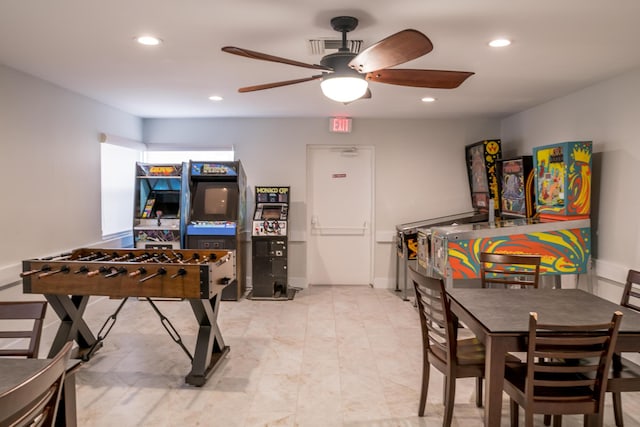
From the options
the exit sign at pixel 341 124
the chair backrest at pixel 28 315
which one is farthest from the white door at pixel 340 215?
the chair backrest at pixel 28 315

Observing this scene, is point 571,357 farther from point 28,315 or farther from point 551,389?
point 28,315

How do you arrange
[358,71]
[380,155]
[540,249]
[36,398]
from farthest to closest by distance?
[380,155]
[540,249]
[358,71]
[36,398]

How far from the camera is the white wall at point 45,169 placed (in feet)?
12.0

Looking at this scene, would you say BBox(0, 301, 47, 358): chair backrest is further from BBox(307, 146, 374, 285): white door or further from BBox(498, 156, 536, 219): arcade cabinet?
BBox(498, 156, 536, 219): arcade cabinet

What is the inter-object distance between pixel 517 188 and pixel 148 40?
3985 millimetres

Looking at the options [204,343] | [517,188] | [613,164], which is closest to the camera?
[204,343]

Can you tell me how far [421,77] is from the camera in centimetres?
261

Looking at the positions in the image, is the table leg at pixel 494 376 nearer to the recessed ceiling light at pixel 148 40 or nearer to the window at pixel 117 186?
the recessed ceiling light at pixel 148 40

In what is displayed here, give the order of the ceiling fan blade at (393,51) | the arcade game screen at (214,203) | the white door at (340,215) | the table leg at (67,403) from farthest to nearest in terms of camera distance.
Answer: the white door at (340,215) < the arcade game screen at (214,203) < the ceiling fan blade at (393,51) < the table leg at (67,403)

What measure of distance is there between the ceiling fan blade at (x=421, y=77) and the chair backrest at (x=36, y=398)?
Answer: 2.08m

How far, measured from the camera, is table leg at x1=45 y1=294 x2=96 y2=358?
133 inches

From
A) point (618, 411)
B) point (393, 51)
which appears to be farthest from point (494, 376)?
point (393, 51)

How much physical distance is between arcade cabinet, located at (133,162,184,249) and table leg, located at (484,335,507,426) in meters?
4.15

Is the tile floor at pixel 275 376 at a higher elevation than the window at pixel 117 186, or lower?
lower
